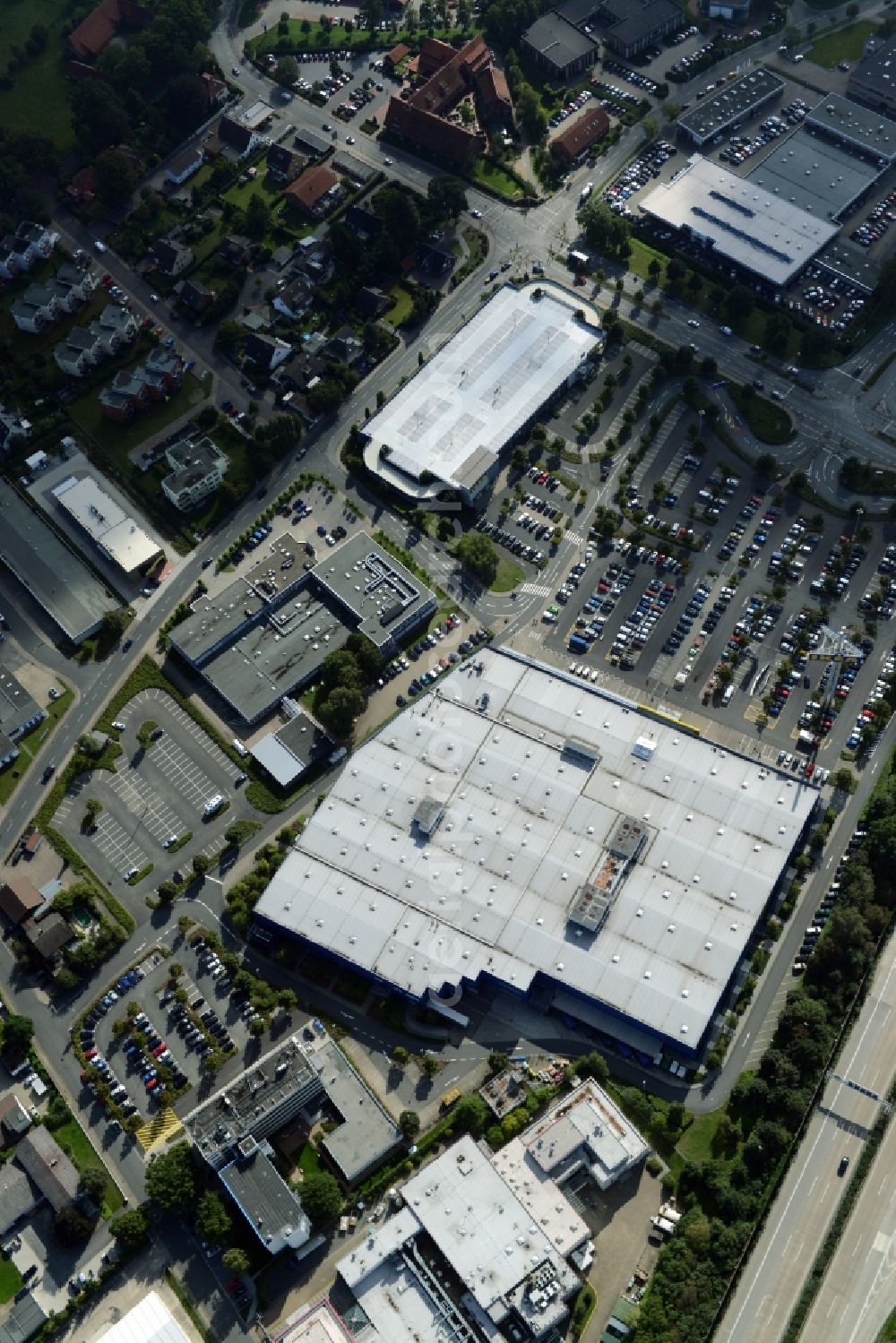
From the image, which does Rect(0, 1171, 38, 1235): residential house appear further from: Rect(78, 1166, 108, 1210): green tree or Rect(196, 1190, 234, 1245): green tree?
Rect(196, 1190, 234, 1245): green tree

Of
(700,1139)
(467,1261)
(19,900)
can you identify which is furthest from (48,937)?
(700,1139)

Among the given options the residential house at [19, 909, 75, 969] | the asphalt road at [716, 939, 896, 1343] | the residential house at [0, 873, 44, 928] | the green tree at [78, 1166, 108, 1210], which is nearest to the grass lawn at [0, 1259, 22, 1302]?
the green tree at [78, 1166, 108, 1210]

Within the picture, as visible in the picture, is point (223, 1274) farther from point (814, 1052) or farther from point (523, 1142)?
point (814, 1052)

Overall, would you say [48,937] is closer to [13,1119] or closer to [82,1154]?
[13,1119]

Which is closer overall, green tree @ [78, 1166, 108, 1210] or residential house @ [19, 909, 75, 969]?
green tree @ [78, 1166, 108, 1210]

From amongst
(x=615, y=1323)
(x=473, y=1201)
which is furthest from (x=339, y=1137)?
(x=615, y=1323)

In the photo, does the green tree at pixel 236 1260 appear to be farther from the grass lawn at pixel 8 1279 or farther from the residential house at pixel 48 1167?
the grass lawn at pixel 8 1279
